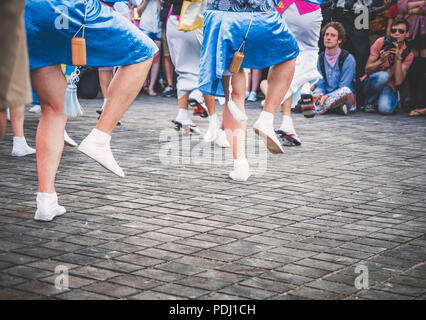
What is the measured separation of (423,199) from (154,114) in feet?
18.2

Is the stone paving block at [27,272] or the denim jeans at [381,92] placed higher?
the denim jeans at [381,92]

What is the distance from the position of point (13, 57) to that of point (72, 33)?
1.36m

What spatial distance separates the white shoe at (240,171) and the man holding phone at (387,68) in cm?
560

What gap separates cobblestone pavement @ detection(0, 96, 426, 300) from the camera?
9.12 ft

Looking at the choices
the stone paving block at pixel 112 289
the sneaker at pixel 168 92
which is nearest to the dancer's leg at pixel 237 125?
the stone paving block at pixel 112 289

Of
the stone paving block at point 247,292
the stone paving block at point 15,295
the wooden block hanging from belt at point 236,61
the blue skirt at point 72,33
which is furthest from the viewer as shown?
the wooden block hanging from belt at point 236,61

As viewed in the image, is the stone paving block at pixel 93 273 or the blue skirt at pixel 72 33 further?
the blue skirt at pixel 72 33

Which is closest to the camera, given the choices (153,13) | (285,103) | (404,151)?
(404,151)

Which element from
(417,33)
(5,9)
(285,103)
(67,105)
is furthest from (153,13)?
(5,9)

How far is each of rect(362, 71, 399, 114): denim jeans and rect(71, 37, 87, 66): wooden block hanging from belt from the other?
7.21 metres

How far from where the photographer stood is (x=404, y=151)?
645 cm

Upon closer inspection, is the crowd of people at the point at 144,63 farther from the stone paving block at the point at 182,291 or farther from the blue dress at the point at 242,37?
the stone paving block at the point at 182,291

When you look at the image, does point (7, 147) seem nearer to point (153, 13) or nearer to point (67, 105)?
point (67, 105)

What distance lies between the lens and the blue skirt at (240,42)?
4.79 m
